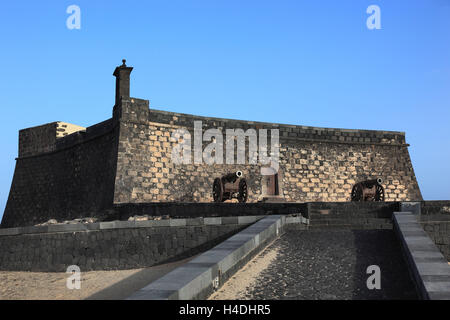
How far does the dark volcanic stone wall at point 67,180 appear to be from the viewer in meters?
18.9

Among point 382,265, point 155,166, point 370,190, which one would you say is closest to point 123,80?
point 155,166

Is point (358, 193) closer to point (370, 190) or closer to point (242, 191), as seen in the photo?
point (370, 190)

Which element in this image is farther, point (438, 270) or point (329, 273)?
point (329, 273)

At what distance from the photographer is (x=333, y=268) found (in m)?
6.14

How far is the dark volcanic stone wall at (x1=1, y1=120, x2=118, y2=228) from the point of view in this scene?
18906 mm

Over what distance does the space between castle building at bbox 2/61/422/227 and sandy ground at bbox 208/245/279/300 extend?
10731 mm

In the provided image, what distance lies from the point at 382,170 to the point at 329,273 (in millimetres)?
18155

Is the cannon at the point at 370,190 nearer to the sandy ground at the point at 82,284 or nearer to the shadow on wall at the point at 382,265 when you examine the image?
the shadow on wall at the point at 382,265

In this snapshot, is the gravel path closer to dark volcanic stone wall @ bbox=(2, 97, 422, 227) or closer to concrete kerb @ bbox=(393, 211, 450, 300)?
concrete kerb @ bbox=(393, 211, 450, 300)

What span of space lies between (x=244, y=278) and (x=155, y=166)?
41.3 feet
